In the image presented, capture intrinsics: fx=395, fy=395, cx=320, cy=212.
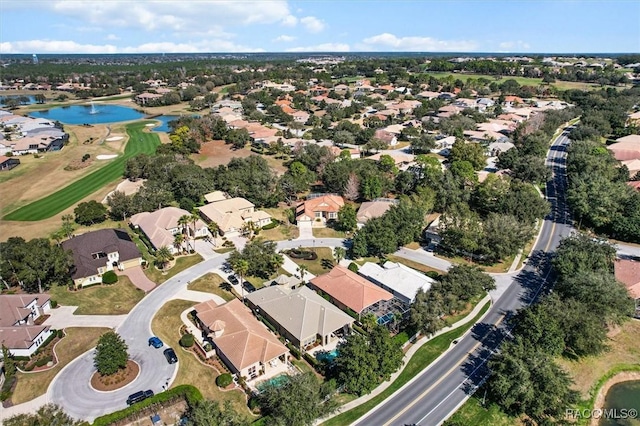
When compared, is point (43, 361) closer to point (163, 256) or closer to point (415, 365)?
point (163, 256)

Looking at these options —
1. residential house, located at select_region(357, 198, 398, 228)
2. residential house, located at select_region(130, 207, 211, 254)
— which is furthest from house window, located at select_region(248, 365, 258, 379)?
residential house, located at select_region(357, 198, 398, 228)

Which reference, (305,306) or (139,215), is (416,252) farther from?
(139,215)

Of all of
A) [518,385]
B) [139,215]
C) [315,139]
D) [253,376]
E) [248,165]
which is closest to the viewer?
[518,385]

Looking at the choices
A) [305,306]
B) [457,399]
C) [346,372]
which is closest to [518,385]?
[457,399]

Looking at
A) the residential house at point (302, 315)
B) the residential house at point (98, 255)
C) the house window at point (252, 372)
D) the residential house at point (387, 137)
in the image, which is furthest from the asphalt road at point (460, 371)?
the residential house at point (387, 137)

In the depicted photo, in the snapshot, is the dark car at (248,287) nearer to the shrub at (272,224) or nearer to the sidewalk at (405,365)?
the shrub at (272,224)

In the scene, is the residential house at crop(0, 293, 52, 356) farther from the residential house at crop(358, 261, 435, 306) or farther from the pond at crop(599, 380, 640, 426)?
the pond at crop(599, 380, 640, 426)

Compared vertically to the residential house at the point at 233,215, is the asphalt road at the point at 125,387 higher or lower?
lower
